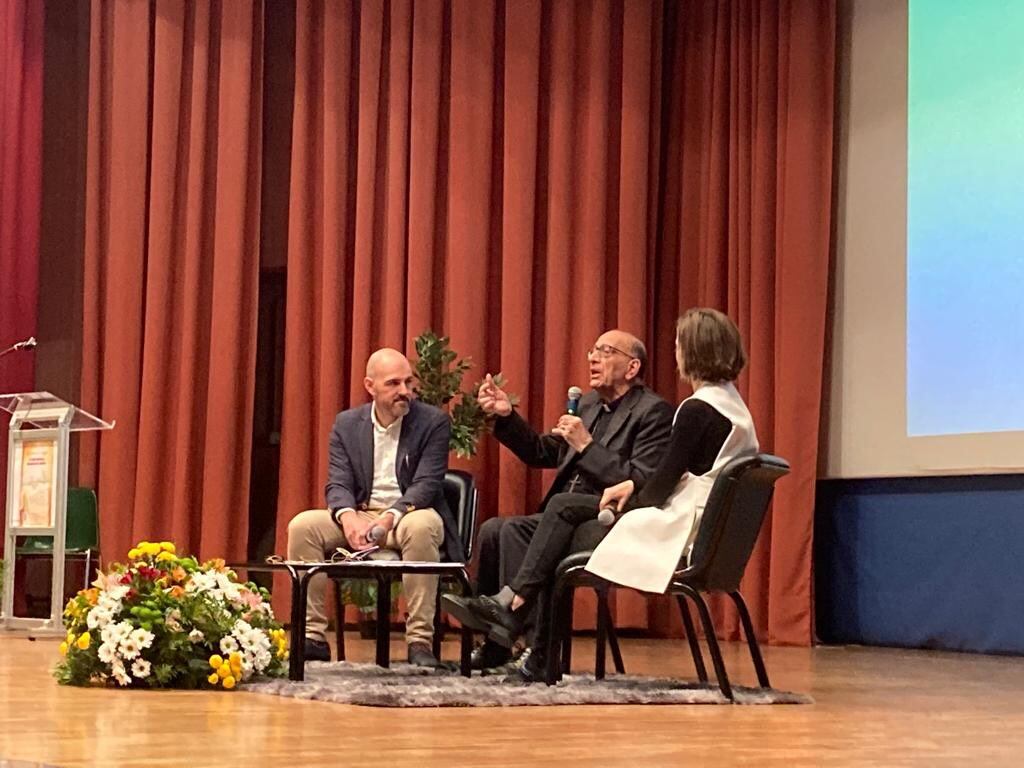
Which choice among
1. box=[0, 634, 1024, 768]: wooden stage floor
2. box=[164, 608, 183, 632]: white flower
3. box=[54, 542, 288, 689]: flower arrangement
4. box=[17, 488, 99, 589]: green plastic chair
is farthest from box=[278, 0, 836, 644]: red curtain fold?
box=[164, 608, 183, 632]: white flower

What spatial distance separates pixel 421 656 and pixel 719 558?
131cm

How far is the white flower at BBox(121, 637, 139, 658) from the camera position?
13.2 ft

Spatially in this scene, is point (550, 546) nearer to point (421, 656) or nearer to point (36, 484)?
point (421, 656)

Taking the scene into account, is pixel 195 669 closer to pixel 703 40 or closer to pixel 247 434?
pixel 247 434

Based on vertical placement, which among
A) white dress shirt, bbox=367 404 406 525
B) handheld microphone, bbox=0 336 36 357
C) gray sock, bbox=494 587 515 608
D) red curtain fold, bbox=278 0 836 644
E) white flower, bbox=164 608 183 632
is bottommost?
white flower, bbox=164 608 183 632

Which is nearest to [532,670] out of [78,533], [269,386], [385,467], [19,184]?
[385,467]

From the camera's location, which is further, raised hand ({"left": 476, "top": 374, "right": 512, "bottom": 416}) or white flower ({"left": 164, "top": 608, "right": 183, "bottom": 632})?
raised hand ({"left": 476, "top": 374, "right": 512, "bottom": 416})

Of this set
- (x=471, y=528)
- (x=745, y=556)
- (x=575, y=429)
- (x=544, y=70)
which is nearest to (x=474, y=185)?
(x=544, y=70)

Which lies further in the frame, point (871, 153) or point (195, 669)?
point (871, 153)

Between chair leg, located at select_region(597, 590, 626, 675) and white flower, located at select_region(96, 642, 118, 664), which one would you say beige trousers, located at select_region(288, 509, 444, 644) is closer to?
chair leg, located at select_region(597, 590, 626, 675)

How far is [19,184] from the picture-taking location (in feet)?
25.2

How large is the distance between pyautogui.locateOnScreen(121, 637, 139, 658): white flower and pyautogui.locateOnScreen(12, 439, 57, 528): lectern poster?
2394mm

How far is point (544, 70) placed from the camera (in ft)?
24.0

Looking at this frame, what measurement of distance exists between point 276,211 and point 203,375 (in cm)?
92
